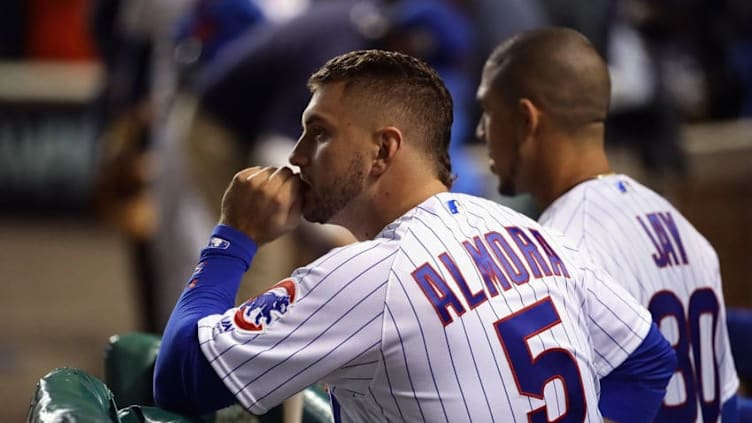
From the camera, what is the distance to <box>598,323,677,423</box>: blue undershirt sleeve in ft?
6.14

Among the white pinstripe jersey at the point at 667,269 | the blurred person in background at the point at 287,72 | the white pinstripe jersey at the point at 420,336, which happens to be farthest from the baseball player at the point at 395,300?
the blurred person in background at the point at 287,72

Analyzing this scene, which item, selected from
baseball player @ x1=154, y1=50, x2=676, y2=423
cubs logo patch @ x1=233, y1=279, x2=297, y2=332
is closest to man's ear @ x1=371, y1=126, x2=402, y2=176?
baseball player @ x1=154, y1=50, x2=676, y2=423

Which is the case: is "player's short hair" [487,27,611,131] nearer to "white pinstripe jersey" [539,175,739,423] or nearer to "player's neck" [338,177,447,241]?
"white pinstripe jersey" [539,175,739,423]

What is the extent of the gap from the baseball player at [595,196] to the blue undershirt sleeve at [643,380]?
0.20 metres

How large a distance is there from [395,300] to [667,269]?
0.72 meters

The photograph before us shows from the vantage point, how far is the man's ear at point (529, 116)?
2.21 meters

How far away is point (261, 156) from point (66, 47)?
18.0ft

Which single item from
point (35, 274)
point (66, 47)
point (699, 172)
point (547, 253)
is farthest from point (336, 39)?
point (66, 47)

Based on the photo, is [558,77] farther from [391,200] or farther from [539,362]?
[539,362]

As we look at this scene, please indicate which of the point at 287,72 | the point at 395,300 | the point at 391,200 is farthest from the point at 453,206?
the point at 287,72

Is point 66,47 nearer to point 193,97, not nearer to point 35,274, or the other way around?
point 35,274

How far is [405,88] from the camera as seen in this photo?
5.82 feet

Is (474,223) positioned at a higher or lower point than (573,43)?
lower

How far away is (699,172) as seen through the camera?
5.50m
